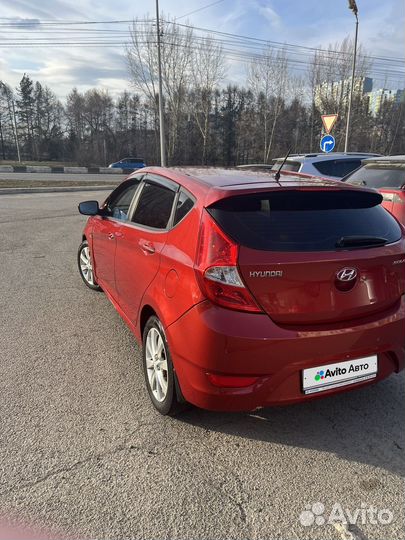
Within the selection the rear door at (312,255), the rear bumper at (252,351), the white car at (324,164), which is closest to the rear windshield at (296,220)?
the rear door at (312,255)

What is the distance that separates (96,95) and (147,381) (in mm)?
76436

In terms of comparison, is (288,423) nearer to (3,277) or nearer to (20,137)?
(3,277)

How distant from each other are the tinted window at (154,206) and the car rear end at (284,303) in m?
0.59

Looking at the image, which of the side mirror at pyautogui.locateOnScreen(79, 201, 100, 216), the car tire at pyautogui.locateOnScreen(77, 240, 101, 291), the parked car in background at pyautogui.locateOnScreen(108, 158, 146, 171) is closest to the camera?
the side mirror at pyautogui.locateOnScreen(79, 201, 100, 216)

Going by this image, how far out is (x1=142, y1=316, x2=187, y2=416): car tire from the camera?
108 inches

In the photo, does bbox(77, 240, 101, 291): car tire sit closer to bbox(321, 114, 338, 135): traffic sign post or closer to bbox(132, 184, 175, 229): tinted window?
bbox(132, 184, 175, 229): tinted window

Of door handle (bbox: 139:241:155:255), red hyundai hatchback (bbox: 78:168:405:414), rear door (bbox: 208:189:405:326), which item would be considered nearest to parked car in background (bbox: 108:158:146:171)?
door handle (bbox: 139:241:155:255)

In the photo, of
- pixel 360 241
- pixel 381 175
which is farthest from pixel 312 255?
pixel 381 175

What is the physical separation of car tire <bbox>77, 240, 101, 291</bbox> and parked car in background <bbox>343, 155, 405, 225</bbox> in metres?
3.93

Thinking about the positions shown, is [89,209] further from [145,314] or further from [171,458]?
[171,458]

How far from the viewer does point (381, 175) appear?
648 centimetres

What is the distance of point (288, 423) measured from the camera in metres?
2.86

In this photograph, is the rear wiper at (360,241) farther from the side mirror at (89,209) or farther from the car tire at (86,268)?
the car tire at (86,268)

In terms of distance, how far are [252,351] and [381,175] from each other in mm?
5176
